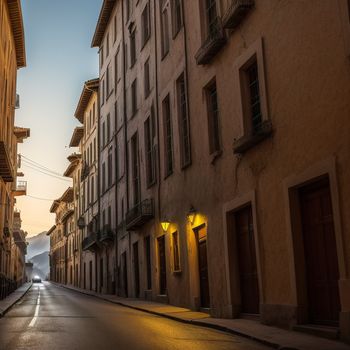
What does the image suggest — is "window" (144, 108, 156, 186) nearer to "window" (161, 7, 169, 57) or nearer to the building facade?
the building facade

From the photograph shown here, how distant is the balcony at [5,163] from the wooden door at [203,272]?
31.2 ft

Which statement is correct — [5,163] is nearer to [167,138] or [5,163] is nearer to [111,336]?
[167,138]

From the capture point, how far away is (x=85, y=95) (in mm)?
43562

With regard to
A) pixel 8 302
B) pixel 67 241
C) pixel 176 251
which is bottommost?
pixel 8 302

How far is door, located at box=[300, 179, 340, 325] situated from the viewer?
1028 cm

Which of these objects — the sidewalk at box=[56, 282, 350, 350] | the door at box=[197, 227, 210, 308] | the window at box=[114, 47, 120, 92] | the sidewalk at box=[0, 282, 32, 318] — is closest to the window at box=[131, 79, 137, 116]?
the window at box=[114, 47, 120, 92]

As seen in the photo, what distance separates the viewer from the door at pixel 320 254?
10.3 m

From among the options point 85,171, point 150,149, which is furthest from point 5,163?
point 85,171

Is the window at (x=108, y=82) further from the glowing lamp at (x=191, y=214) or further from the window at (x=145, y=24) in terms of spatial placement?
the glowing lamp at (x=191, y=214)

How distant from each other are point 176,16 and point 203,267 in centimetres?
922

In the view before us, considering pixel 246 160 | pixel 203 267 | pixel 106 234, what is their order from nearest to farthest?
pixel 246 160 → pixel 203 267 → pixel 106 234

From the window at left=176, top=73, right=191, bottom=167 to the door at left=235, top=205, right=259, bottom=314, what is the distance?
419cm

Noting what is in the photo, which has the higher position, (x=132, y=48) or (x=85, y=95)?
(x=85, y=95)

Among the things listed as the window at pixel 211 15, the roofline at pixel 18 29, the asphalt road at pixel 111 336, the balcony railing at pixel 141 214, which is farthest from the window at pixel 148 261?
the roofline at pixel 18 29
